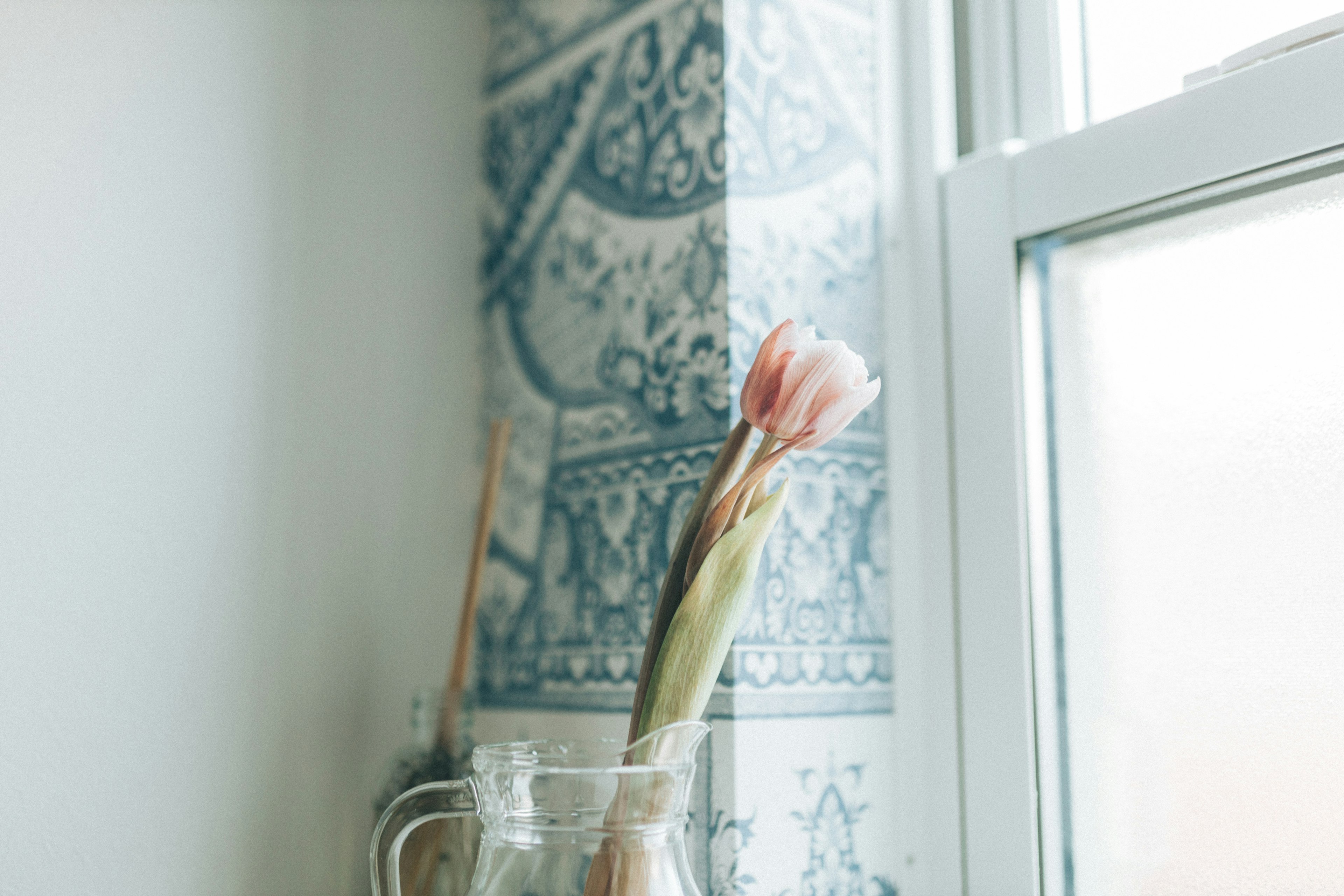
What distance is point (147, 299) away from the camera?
838 mm

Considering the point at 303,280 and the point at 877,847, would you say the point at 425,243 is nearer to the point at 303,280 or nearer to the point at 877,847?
the point at 303,280

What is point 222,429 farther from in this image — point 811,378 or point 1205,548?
Result: point 1205,548

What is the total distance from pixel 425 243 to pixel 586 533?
1.14 ft

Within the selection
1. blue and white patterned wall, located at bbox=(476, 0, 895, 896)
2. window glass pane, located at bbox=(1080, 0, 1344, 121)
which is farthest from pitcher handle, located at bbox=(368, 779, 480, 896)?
window glass pane, located at bbox=(1080, 0, 1344, 121)

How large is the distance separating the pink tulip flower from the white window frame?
25 cm

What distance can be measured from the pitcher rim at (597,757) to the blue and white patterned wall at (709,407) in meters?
0.16

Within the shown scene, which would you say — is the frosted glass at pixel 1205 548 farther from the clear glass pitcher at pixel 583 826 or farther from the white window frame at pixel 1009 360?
the clear glass pitcher at pixel 583 826

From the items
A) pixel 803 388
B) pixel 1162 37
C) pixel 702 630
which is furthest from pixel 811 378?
pixel 1162 37

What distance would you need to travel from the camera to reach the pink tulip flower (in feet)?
1.83

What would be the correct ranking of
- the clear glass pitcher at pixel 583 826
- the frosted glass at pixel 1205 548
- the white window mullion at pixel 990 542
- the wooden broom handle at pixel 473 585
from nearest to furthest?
1. the clear glass pitcher at pixel 583 826
2. the frosted glass at pixel 1205 548
3. the white window mullion at pixel 990 542
4. the wooden broom handle at pixel 473 585

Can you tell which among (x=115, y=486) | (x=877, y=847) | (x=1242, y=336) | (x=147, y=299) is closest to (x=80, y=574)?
(x=115, y=486)

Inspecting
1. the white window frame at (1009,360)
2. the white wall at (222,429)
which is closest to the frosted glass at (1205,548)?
the white window frame at (1009,360)

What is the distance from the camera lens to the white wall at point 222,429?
0.78 metres

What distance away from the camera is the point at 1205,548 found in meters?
0.67
